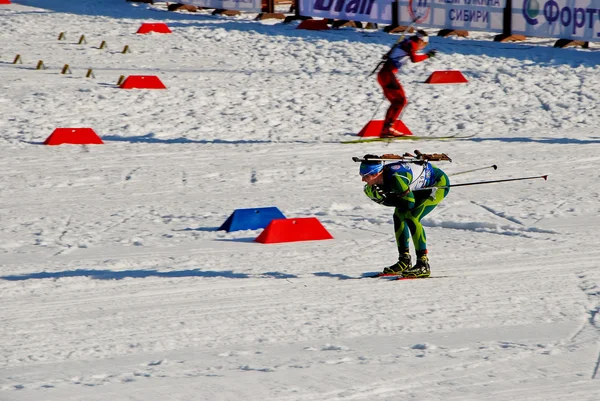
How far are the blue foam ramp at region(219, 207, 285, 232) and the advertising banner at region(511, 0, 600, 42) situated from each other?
34.6ft

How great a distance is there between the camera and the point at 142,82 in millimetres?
15953

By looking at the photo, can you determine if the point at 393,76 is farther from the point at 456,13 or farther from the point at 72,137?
the point at 456,13

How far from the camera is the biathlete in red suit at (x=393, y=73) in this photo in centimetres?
1252

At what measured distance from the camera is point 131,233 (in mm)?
8750

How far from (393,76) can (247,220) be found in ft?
14.9

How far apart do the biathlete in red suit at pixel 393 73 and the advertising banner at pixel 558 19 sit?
6.12 metres

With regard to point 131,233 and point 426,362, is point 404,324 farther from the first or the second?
point 131,233

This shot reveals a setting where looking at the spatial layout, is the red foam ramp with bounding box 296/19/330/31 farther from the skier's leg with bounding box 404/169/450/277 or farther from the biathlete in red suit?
the skier's leg with bounding box 404/169/450/277

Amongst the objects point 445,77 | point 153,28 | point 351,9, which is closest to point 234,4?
point 153,28

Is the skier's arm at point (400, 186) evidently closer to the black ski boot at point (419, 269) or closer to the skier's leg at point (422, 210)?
the skier's leg at point (422, 210)

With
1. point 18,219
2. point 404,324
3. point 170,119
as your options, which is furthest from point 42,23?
point 404,324

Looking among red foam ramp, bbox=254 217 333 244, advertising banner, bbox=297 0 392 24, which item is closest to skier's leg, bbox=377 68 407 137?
red foam ramp, bbox=254 217 333 244

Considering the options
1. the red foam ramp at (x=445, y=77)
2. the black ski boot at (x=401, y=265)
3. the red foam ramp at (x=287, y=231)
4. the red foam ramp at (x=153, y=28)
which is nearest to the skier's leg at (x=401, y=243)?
the black ski boot at (x=401, y=265)

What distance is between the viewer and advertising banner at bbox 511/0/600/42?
1770 cm
